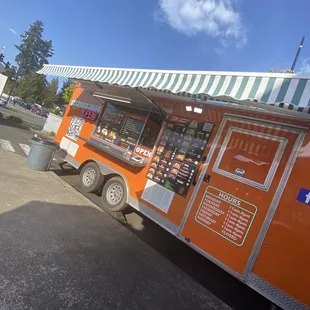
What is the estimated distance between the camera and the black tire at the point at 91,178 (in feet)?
21.8

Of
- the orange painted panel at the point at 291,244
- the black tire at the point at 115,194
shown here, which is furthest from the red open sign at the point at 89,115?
the orange painted panel at the point at 291,244

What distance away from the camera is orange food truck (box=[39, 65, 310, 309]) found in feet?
11.5

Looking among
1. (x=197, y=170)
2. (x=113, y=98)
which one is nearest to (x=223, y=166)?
(x=197, y=170)

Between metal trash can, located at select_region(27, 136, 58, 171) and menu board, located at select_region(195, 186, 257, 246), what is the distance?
14.8 feet

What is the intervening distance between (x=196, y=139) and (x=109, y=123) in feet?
9.50

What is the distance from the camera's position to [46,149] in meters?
7.04

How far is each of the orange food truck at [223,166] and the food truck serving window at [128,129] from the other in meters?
0.03

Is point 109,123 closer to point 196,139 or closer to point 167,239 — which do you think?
point 196,139

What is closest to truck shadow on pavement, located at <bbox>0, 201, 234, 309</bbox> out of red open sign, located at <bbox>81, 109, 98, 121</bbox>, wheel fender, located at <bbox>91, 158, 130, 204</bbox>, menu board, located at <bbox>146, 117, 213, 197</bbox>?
wheel fender, located at <bbox>91, 158, 130, 204</bbox>

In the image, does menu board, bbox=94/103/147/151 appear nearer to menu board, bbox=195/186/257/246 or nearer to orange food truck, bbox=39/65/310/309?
orange food truck, bbox=39/65/310/309

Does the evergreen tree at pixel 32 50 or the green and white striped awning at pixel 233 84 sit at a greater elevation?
the evergreen tree at pixel 32 50

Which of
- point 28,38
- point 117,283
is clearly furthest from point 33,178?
point 28,38

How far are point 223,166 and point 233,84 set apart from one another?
1506mm

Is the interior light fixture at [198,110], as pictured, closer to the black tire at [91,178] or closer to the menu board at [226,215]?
the menu board at [226,215]
